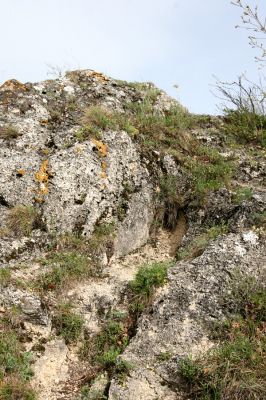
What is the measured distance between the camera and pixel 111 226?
8.51 m

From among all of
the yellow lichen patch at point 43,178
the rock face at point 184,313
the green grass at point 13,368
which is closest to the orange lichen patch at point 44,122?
the yellow lichen patch at point 43,178

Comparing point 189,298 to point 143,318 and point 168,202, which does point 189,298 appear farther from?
point 168,202

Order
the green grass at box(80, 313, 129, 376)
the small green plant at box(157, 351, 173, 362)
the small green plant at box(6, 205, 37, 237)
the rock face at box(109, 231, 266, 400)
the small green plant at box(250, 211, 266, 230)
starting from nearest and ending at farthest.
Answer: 1. the rock face at box(109, 231, 266, 400)
2. the small green plant at box(157, 351, 173, 362)
3. the green grass at box(80, 313, 129, 376)
4. the small green plant at box(6, 205, 37, 237)
5. the small green plant at box(250, 211, 266, 230)

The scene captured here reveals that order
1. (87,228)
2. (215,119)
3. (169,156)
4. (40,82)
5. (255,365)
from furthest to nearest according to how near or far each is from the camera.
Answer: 1. (215,119)
2. (40,82)
3. (169,156)
4. (87,228)
5. (255,365)

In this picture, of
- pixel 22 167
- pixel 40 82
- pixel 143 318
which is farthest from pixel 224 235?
pixel 40 82

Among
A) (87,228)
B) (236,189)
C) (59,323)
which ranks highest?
(236,189)

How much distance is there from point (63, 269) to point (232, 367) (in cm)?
314

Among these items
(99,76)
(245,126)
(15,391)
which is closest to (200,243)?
(15,391)

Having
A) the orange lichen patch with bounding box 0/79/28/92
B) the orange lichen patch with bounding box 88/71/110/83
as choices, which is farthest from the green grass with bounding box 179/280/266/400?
the orange lichen patch with bounding box 88/71/110/83

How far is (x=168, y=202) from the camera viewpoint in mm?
9438

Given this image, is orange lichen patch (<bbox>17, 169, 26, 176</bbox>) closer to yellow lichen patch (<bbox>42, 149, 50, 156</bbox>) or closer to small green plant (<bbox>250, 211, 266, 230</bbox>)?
yellow lichen patch (<bbox>42, 149, 50, 156</bbox>)

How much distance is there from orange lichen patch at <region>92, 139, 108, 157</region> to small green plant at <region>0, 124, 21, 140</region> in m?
1.62

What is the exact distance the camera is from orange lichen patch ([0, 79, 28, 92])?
1048 cm

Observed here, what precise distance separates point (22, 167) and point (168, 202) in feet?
10.1
